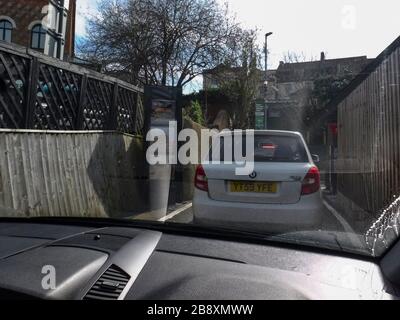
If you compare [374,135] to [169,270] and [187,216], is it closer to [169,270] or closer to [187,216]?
[187,216]

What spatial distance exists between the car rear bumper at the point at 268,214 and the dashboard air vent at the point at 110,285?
3.49 metres

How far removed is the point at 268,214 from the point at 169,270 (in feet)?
11.6

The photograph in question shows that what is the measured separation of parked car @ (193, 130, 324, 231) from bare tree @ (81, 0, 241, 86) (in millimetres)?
15021

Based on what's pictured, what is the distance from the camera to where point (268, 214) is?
5.52 meters

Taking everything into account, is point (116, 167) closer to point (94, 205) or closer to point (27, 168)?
point (94, 205)

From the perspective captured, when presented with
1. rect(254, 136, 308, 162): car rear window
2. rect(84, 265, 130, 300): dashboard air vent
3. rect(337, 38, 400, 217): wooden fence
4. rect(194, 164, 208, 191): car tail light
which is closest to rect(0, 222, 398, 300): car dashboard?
rect(84, 265, 130, 300): dashboard air vent

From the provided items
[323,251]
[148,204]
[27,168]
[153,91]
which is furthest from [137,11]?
A: [323,251]

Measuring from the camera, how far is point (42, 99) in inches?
304

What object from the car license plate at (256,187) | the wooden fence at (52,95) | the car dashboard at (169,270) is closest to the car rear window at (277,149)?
the car license plate at (256,187)

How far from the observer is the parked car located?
5.51 metres

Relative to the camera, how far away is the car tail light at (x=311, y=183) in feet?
18.4

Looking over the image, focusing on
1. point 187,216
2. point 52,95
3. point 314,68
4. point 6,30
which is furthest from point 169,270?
point 314,68

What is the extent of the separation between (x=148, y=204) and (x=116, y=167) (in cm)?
135

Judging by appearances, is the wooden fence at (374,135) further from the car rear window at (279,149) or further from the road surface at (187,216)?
the car rear window at (279,149)
